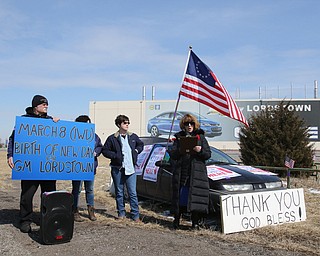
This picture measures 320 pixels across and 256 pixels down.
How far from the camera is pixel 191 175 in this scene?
597 cm

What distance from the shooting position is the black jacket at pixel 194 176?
5.92 metres

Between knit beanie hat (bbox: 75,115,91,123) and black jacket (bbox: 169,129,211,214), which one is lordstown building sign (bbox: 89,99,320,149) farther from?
black jacket (bbox: 169,129,211,214)

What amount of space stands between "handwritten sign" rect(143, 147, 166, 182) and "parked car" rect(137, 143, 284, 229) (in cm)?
6

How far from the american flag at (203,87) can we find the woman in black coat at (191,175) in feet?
3.72

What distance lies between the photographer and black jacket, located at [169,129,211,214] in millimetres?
5918

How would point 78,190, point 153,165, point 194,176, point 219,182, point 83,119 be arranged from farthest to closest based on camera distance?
point 153,165, point 78,190, point 83,119, point 219,182, point 194,176

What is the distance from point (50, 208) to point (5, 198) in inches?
179

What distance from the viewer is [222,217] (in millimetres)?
5867

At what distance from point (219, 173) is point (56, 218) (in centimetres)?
282

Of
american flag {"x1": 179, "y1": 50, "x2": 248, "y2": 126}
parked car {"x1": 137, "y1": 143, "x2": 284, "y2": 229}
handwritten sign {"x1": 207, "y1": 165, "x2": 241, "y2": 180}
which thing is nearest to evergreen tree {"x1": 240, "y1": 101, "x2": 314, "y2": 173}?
parked car {"x1": 137, "y1": 143, "x2": 284, "y2": 229}

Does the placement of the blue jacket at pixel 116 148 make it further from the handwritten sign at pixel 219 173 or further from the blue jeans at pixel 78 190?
the handwritten sign at pixel 219 173

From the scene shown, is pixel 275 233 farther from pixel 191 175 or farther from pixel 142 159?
pixel 142 159

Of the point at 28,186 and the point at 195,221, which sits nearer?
the point at 28,186

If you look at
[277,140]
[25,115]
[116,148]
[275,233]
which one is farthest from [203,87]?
[277,140]
